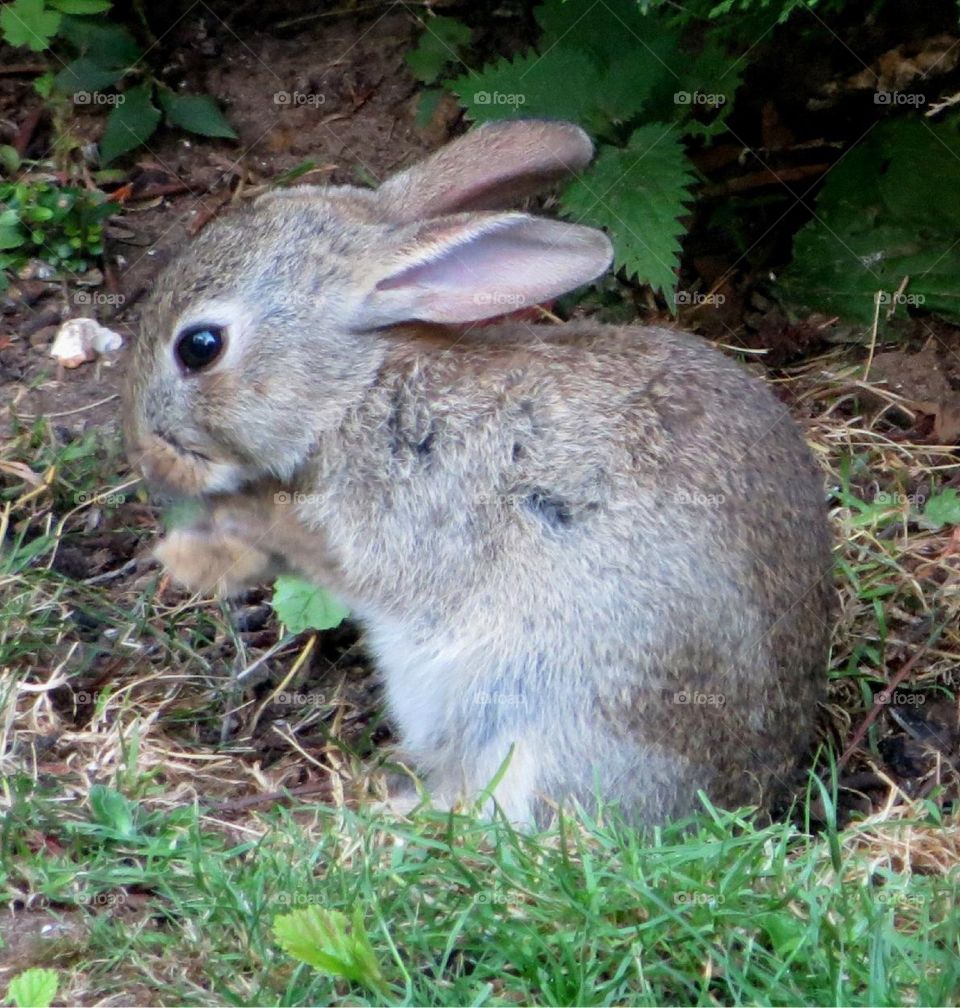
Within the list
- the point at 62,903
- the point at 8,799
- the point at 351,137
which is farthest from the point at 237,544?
→ the point at 351,137

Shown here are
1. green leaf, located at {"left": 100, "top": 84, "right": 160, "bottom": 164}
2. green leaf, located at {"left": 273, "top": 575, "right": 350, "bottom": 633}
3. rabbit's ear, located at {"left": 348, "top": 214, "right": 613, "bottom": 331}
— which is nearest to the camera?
rabbit's ear, located at {"left": 348, "top": 214, "right": 613, "bottom": 331}

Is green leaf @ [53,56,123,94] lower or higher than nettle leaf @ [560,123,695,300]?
higher

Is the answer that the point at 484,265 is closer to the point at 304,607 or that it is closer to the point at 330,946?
the point at 304,607

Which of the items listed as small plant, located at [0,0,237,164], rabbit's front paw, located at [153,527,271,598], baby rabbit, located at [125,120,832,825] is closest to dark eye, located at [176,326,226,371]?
Answer: baby rabbit, located at [125,120,832,825]

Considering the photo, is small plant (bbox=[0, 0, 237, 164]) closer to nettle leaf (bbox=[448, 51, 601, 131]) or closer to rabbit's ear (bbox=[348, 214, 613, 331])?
nettle leaf (bbox=[448, 51, 601, 131])

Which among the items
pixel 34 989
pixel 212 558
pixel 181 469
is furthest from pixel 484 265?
pixel 34 989
